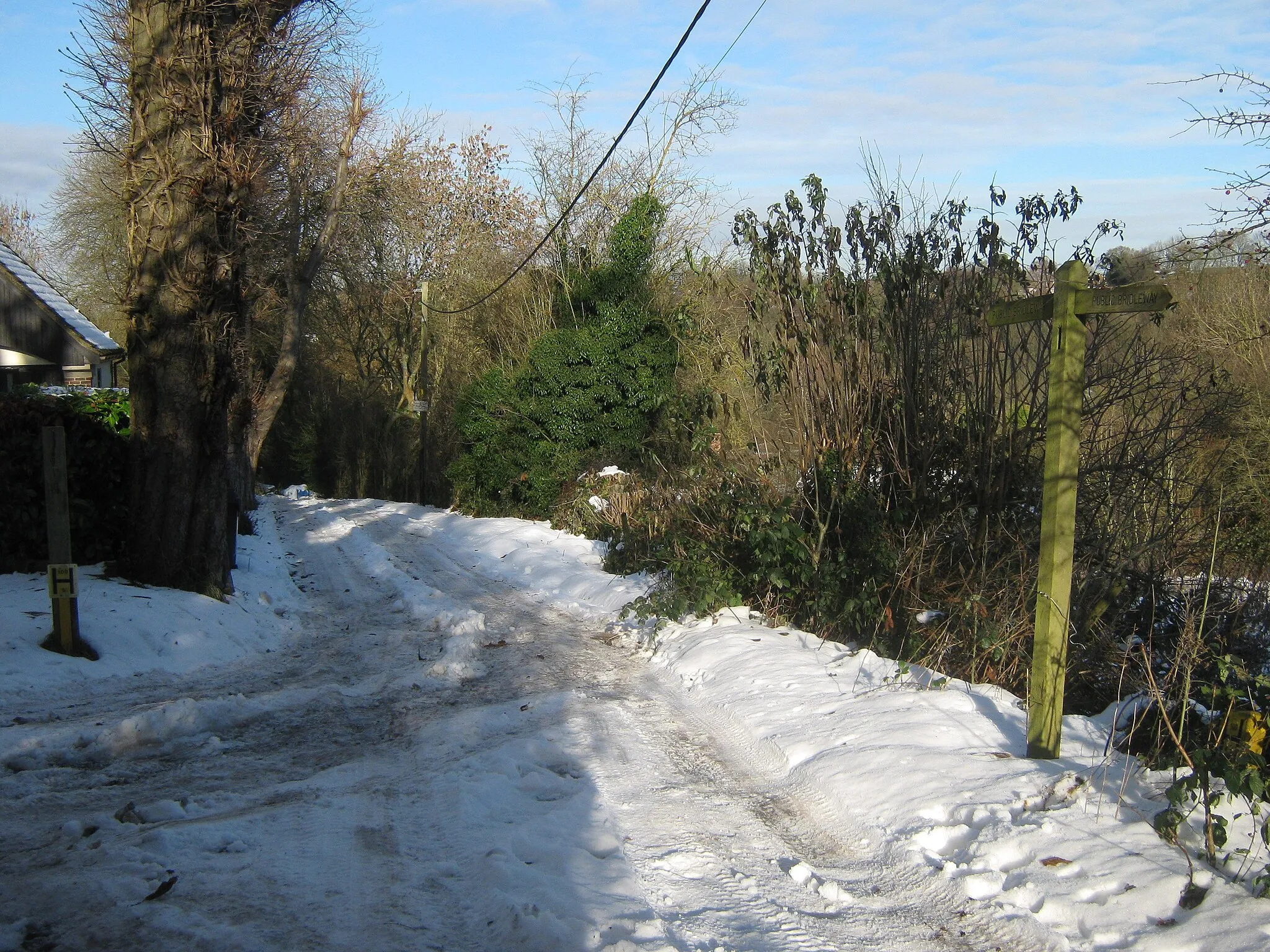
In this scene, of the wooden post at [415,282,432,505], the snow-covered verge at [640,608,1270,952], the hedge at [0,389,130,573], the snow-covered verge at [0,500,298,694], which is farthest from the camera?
the wooden post at [415,282,432,505]

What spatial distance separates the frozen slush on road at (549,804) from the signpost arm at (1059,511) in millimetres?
336

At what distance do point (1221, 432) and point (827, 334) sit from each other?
10.4 feet

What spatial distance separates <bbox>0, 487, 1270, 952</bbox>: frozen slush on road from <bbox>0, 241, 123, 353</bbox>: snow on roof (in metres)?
15.8

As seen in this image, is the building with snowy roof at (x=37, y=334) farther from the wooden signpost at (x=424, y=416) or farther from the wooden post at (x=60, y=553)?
the wooden post at (x=60, y=553)

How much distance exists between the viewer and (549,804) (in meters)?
5.14

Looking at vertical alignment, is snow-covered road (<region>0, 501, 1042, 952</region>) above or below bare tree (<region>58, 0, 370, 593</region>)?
below

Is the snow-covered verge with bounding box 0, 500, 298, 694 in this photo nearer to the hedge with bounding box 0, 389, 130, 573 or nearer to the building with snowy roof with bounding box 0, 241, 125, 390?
the hedge with bounding box 0, 389, 130, 573

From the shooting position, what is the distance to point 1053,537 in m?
5.18

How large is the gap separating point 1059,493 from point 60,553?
7.21 m

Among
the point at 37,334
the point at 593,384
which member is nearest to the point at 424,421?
the point at 37,334

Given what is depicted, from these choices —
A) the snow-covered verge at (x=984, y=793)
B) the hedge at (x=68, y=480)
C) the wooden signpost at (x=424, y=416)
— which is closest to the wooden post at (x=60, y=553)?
the hedge at (x=68, y=480)

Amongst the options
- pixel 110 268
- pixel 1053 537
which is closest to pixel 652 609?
pixel 1053 537

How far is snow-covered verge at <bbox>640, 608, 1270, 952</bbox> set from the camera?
3814 mm

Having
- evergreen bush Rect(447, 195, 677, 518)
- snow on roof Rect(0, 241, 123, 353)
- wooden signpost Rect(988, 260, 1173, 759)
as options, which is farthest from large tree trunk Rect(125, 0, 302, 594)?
snow on roof Rect(0, 241, 123, 353)
